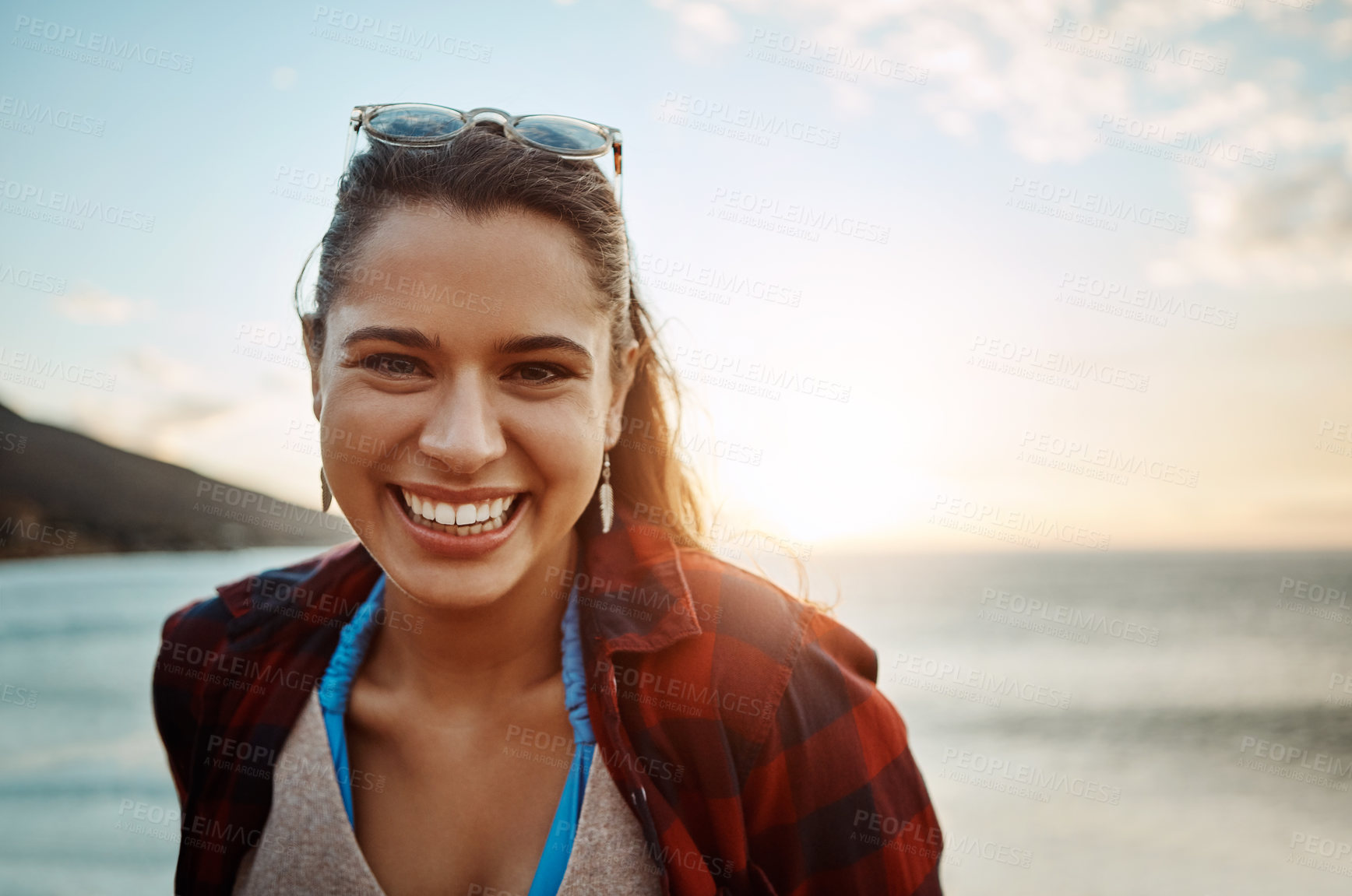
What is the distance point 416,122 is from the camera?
2.08 meters

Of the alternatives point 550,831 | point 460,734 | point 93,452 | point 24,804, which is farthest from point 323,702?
point 93,452

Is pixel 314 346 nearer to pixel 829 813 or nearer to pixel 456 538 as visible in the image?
pixel 456 538

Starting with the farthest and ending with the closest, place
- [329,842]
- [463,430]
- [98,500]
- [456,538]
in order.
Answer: [98,500] → [329,842] → [456,538] → [463,430]

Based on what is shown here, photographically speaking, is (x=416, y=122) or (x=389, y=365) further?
(x=416, y=122)

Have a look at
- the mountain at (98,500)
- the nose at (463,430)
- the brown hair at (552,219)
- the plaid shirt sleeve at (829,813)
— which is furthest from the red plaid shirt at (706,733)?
the mountain at (98,500)

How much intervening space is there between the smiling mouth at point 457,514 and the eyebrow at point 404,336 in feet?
1.17

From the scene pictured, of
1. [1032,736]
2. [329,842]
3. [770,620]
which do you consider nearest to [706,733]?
[770,620]

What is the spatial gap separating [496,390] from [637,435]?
0.64 m

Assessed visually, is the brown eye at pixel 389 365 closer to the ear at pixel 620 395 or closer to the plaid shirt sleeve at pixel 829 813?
the ear at pixel 620 395

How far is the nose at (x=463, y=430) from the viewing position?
5.55 ft

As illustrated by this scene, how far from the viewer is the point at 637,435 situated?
2338 mm

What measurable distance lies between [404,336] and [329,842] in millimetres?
1313

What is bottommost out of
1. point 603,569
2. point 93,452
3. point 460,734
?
point 460,734

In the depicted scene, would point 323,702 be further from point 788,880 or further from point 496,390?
point 788,880
